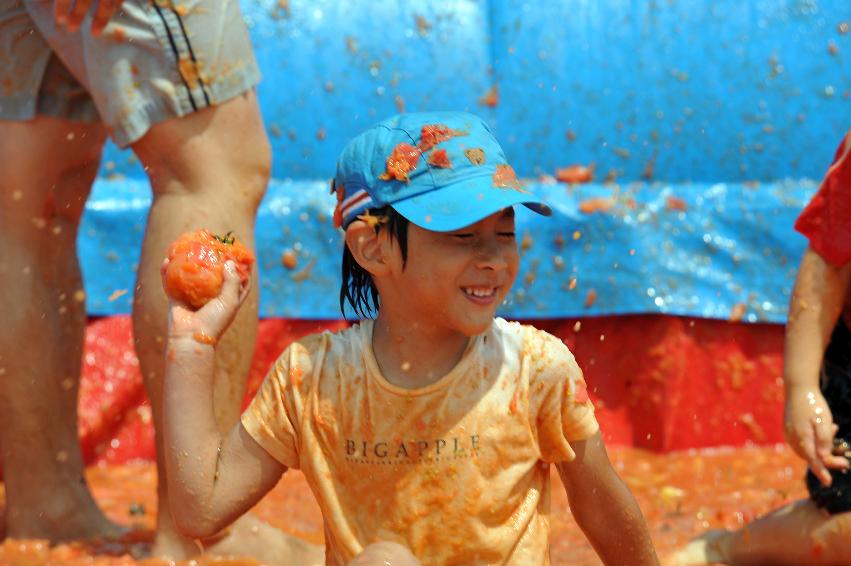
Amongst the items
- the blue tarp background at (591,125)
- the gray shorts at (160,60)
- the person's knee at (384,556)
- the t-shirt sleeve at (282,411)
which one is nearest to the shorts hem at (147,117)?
the gray shorts at (160,60)

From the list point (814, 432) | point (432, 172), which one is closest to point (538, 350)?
point (432, 172)

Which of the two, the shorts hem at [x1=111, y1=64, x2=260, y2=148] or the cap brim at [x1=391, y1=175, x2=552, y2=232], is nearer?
the cap brim at [x1=391, y1=175, x2=552, y2=232]

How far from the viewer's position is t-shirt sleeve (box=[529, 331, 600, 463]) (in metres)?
1.75

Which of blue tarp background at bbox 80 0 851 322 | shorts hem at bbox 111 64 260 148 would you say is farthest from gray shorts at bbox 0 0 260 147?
blue tarp background at bbox 80 0 851 322

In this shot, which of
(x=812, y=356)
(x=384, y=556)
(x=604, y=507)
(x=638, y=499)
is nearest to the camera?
(x=384, y=556)

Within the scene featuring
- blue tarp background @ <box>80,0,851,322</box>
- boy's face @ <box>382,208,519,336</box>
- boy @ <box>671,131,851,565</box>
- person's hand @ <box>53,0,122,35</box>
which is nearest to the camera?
boy's face @ <box>382,208,519,336</box>

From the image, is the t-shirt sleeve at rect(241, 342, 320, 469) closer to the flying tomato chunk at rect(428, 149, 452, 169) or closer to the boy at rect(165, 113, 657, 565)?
the boy at rect(165, 113, 657, 565)

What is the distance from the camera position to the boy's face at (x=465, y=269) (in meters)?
1.69

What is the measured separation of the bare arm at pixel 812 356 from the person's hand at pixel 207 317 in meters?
1.08

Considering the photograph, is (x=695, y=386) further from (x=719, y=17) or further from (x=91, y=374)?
(x=91, y=374)

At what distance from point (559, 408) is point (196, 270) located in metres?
0.53

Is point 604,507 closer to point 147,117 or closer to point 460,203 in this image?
point 460,203

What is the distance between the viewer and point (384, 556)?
63.1 inches

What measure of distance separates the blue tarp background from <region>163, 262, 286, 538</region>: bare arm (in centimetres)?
148
